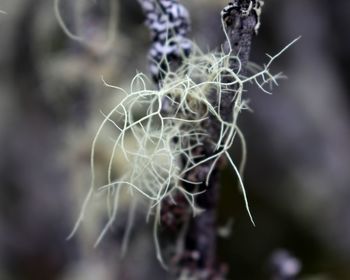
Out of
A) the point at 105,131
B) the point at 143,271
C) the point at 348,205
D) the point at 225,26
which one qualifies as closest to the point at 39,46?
the point at 105,131

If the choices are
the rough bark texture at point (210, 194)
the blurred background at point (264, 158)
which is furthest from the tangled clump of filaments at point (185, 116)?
the blurred background at point (264, 158)

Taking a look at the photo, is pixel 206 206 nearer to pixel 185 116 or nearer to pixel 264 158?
pixel 185 116

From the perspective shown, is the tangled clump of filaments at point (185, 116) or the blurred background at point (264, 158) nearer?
the tangled clump of filaments at point (185, 116)

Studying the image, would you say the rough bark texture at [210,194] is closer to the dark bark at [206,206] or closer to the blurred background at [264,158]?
the dark bark at [206,206]

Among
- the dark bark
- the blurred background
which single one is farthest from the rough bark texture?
the blurred background

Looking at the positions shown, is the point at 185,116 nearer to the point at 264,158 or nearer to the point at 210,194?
the point at 210,194

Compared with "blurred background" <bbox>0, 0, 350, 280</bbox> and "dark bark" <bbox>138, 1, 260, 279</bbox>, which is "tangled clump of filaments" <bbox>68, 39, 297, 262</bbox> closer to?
"dark bark" <bbox>138, 1, 260, 279</bbox>

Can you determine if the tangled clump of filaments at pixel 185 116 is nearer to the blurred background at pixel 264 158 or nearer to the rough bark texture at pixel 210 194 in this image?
the rough bark texture at pixel 210 194

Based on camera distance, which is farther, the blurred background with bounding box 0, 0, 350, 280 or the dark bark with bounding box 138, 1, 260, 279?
the blurred background with bounding box 0, 0, 350, 280

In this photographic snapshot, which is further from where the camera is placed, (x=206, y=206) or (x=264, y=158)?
(x=264, y=158)

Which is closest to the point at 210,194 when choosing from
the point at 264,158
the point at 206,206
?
the point at 206,206

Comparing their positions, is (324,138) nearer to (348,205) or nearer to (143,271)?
(348,205)

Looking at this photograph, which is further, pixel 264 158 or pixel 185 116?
pixel 264 158
